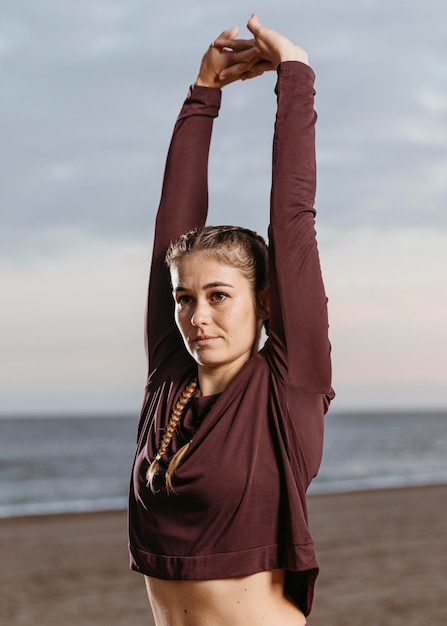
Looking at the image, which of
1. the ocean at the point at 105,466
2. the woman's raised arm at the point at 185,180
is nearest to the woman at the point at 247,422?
the woman's raised arm at the point at 185,180

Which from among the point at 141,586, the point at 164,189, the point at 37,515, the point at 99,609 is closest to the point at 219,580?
the point at 164,189

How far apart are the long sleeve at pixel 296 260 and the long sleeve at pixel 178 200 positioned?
1.26 ft

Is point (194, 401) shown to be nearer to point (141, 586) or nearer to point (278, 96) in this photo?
point (278, 96)

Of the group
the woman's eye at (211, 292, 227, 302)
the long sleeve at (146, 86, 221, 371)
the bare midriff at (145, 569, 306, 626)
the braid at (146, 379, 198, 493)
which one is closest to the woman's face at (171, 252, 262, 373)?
the woman's eye at (211, 292, 227, 302)

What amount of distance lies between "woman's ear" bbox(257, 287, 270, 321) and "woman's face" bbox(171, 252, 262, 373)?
2 centimetres

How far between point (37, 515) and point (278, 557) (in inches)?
441

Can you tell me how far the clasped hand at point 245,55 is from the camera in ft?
6.64

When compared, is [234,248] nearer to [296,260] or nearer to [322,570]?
[296,260]

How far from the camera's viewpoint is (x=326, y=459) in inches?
1061

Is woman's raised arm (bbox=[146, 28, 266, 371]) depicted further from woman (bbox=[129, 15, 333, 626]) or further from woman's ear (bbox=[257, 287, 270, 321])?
woman's ear (bbox=[257, 287, 270, 321])

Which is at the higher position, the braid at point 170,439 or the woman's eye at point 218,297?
the woman's eye at point 218,297

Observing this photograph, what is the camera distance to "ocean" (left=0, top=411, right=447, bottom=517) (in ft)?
55.3

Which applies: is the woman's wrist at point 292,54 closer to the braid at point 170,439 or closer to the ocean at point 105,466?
the braid at point 170,439

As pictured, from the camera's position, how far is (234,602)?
1858 mm
